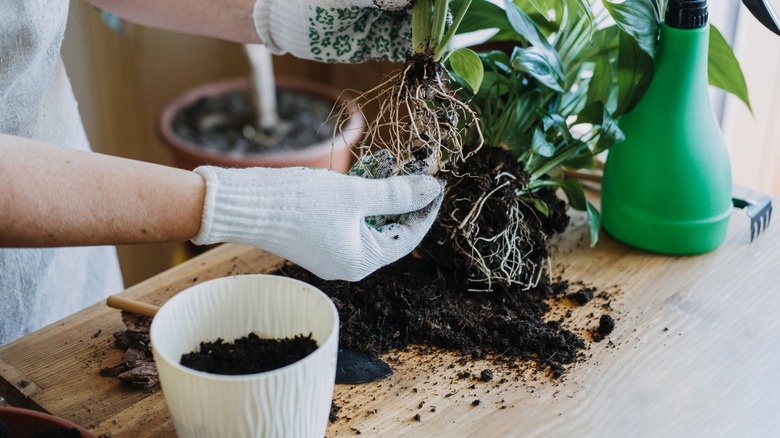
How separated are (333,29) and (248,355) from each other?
1.70 feet

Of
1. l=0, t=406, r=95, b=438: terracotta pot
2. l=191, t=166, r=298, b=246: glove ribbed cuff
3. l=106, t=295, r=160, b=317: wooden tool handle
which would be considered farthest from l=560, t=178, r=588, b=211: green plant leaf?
l=0, t=406, r=95, b=438: terracotta pot

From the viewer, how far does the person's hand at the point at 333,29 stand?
3.35 feet

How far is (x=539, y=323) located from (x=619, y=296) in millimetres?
130

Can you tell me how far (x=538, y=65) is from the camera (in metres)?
0.97

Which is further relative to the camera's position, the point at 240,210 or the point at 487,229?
the point at 487,229

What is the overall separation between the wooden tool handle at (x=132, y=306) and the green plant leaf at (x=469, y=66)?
461 mm

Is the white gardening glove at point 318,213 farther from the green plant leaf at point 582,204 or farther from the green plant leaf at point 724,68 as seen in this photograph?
the green plant leaf at point 724,68

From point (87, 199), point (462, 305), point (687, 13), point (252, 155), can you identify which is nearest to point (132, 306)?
point (87, 199)

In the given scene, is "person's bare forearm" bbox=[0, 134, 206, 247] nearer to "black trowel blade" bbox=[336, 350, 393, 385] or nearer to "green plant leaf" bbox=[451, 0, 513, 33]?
"black trowel blade" bbox=[336, 350, 393, 385]

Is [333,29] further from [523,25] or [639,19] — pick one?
[639,19]

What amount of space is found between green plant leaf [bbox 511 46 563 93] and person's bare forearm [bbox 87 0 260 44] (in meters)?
0.39

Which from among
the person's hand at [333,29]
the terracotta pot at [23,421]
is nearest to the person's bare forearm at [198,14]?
the person's hand at [333,29]

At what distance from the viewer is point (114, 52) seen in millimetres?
2168

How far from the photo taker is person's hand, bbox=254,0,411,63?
3.35ft
